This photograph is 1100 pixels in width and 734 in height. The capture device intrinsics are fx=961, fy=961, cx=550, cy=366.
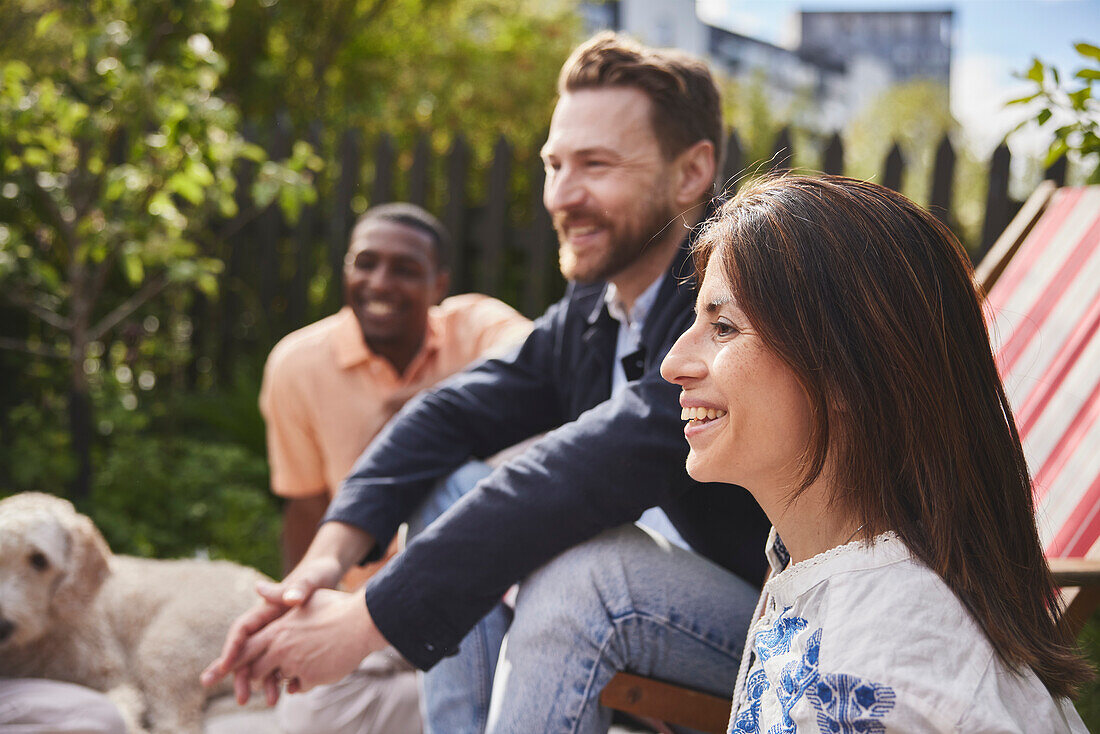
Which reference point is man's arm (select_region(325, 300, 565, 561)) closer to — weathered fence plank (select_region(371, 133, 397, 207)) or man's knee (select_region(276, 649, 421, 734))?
man's knee (select_region(276, 649, 421, 734))

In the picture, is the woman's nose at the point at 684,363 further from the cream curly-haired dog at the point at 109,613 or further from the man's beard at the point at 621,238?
the cream curly-haired dog at the point at 109,613

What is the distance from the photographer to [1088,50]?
243cm

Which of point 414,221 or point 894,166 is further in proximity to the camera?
point 894,166

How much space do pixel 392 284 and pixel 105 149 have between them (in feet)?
7.12

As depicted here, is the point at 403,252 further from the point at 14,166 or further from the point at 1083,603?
the point at 1083,603

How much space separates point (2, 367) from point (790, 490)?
565cm

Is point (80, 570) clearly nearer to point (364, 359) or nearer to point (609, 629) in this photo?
point (364, 359)

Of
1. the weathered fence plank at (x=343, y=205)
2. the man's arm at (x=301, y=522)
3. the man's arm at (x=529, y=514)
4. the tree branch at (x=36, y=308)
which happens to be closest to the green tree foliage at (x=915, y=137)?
the weathered fence plank at (x=343, y=205)

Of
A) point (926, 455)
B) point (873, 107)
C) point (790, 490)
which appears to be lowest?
point (873, 107)

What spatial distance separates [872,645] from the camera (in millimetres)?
1155

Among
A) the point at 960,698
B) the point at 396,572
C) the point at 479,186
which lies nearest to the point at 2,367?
the point at 479,186

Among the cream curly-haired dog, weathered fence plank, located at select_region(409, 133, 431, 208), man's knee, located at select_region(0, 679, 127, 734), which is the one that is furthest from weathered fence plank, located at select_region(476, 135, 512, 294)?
man's knee, located at select_region(0, 679, 127, 734)

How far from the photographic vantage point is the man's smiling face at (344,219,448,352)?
365cm

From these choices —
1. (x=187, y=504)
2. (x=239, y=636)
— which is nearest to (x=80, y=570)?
(x=239, y=636)
